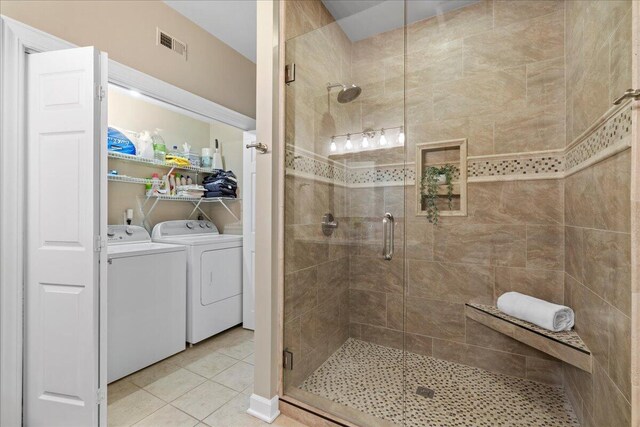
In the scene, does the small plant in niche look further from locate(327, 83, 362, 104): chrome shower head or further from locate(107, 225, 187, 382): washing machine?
locate(107, 225, 187, 382): washing machine

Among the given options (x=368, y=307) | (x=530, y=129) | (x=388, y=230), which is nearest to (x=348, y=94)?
(x=388, y=230)

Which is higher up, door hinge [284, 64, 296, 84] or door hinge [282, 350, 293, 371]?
door hinge [284, 64, 296, 84]

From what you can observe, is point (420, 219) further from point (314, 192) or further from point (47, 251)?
point (47, 251)

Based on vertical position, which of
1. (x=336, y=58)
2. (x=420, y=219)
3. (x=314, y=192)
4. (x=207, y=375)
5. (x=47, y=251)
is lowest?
(x=207, y=375)

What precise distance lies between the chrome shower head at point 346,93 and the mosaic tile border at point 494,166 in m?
0.41

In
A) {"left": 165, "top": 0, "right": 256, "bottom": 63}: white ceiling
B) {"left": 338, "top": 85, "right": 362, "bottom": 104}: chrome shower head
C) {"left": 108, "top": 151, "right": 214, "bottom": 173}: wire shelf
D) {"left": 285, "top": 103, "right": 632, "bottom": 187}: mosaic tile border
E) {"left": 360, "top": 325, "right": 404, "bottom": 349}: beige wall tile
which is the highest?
{"left": 165, "top": 0, "right": 256, "bottom": 63}: white ceiling

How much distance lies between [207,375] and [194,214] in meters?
1.93

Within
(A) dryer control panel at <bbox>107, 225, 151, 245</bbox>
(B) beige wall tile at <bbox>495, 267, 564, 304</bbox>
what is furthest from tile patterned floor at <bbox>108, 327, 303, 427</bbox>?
(B) beige wall tile at <bbox>495, 267, 564, 304</bbox>

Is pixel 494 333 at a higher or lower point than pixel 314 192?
lower

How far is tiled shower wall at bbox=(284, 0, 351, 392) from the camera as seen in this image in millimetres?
1714

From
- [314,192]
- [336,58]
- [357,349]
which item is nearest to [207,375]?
[357,349]

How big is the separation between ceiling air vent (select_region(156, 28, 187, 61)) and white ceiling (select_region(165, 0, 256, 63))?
0.23m

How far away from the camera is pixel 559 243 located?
6.13ft

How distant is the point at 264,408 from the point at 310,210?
113 cm
